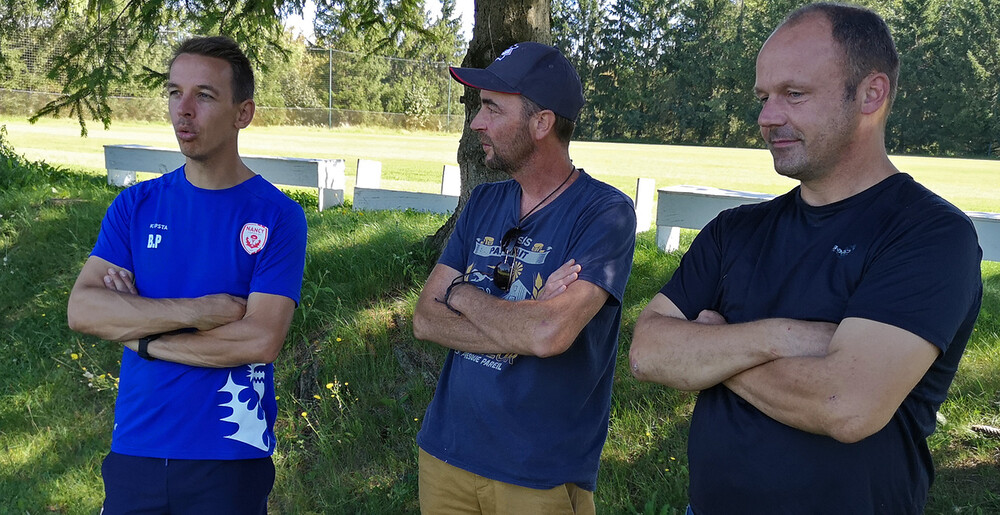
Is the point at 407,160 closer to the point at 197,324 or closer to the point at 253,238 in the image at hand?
the point at 253,238

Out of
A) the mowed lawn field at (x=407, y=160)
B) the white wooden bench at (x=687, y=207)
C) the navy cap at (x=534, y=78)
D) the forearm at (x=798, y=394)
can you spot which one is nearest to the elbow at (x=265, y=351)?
the navy cap at (x=534, y=78)

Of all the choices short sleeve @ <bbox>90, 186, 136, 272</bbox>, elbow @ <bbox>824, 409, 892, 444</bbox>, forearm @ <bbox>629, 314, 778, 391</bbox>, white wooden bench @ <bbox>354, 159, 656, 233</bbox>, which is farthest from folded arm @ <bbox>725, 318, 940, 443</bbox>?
white wooden bench @ <bbox>354, 159, 656, 233</bbox>

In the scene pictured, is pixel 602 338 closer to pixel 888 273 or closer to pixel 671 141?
pixel 888 273

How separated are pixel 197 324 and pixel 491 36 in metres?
3.50

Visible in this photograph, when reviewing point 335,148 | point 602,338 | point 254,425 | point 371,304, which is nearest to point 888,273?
point 602,338

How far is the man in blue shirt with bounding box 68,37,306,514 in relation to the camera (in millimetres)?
2871

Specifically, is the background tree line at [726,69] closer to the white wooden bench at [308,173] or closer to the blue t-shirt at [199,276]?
the white wooden bench at [308,173]

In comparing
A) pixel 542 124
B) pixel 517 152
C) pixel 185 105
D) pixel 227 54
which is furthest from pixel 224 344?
pixel 542 124

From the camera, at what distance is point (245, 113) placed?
10.9ft

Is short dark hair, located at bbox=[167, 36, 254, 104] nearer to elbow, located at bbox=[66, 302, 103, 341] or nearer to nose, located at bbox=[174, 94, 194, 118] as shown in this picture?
nose, located at bbox=[174, 94, 194, 118]

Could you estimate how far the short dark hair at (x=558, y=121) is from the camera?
Result: 9.96 ft

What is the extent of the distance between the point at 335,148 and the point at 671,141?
36.9m

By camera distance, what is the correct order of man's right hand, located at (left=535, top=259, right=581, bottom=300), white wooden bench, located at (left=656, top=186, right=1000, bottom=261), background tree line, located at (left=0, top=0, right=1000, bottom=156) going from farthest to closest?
background tree line, located at (left=0, top=0, right=1000, bottom=156) < white wooden bench, located at (left=656, top=186, right=1000, bottom=261) < man's right hand, located at (left=535, top=259, right=581, bottom=300)

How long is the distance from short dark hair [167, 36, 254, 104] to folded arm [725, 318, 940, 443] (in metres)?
2.32
